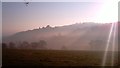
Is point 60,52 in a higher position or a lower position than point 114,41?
lower

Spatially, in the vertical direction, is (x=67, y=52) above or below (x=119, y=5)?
below

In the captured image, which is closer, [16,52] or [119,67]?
[119,67]

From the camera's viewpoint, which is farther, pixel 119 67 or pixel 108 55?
pixel 108 55

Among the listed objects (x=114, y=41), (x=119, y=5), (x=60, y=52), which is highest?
(x=119, y=5)

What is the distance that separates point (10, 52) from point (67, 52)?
12.0m

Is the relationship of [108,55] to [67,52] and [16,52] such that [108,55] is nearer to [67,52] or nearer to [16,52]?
[67,52]

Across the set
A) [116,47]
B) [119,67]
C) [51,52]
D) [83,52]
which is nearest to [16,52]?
[51,52]

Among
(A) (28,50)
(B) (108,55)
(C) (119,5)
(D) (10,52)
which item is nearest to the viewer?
(C) (119,5)

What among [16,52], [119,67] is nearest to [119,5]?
[119,67]

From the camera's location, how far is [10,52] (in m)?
35.5

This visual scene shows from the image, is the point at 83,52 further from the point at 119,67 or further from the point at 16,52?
the point at 119,67

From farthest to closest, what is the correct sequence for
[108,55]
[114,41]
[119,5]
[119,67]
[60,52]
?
[60,52]
[108,55]
[114,41]
[119,67]
[119,5]

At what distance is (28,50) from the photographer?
4041cm

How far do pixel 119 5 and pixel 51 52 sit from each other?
1169 inches
